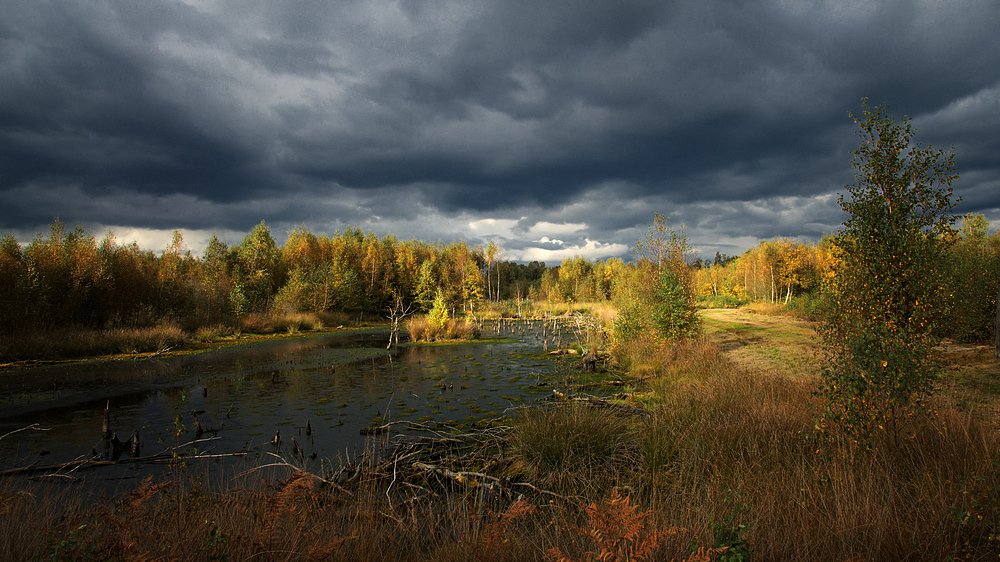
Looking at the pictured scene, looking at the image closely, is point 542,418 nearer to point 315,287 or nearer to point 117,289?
point 117,289

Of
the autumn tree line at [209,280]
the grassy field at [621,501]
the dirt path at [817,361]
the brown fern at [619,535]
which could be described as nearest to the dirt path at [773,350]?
the dirt path at [817,361]

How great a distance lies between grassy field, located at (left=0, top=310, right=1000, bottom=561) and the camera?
2.89 metres

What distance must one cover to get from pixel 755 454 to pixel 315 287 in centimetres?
4860

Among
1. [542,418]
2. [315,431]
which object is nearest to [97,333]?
[315,431]

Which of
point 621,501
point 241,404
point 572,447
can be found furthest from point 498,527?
point 241,404

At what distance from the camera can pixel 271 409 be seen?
11.8 metres

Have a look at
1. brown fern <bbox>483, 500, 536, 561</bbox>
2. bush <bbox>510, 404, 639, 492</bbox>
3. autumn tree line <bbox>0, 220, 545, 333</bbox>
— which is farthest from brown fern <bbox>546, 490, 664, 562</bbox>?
autumn tree line <bbox>0, 220, 545, 333</bbox>

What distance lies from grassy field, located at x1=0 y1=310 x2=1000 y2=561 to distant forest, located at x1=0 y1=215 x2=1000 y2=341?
6.25ft

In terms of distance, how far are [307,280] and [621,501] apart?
51131 millimetres

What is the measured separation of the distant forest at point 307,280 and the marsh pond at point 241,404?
8316mm

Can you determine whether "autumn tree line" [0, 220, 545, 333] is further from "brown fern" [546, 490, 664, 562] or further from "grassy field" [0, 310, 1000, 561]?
"brown fern" [546, 490, 664, 562]

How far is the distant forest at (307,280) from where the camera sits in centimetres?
2108

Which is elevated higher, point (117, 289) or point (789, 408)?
point (117, 289)

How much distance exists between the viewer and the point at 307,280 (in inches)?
1902
